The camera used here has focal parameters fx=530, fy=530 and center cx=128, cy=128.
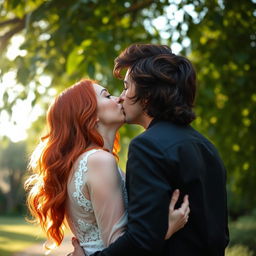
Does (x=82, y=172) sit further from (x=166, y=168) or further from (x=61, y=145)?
(x=166, y=168)

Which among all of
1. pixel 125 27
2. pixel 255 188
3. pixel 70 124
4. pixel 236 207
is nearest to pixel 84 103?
pixel 70 124

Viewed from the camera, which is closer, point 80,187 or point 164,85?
point 164,85

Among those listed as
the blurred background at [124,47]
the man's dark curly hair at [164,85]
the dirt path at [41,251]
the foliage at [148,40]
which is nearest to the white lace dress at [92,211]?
the man's dark curly hair at [164,85]

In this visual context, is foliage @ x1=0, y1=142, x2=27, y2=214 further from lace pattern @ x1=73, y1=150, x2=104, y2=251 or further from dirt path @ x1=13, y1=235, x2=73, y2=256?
lace pattern @ x1=73, y1=150, x2=104, y2=251

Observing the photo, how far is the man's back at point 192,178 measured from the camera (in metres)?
2.60

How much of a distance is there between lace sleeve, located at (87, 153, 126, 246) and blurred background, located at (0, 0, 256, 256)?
1706mm

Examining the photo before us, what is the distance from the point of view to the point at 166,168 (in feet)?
8.46

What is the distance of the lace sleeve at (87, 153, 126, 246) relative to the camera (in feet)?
9.41

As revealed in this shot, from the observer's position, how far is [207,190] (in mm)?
2756

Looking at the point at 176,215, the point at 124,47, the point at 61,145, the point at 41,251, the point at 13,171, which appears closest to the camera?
the point at 176,215

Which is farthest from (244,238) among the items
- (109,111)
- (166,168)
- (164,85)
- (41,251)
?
(166,168)

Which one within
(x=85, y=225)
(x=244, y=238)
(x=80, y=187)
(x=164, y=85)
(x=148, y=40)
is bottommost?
(x=244, y=238)

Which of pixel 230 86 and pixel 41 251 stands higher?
pixel 230 86

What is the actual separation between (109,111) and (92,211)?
703 millimetres
